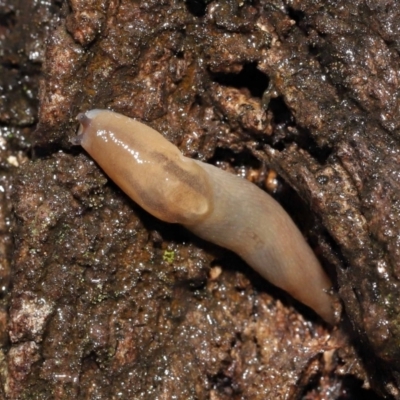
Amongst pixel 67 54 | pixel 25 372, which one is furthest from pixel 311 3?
pixel 25 372

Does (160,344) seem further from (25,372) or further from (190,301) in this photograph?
(25,372)

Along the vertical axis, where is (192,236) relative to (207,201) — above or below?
below

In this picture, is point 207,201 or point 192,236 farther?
point 192,236

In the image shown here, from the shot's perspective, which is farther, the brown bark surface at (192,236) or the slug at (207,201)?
the slug at (207,201)

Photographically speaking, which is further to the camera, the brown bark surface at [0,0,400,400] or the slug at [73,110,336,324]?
the slug at [73,110,336,324]
